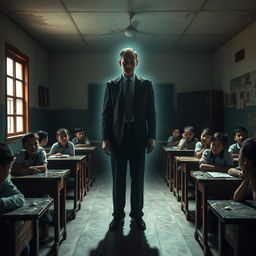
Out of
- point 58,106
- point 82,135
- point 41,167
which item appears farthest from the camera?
point 58,106

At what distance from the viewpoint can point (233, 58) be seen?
20.0ft

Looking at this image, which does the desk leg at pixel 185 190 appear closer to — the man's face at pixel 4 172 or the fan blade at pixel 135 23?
the man's face at pixel 4 172

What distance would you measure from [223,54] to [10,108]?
4.57 metres

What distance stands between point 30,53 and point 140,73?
2.68 m

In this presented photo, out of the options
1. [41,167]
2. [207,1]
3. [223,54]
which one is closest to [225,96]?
[223,54]

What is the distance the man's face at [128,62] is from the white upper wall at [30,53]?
7.39 ft

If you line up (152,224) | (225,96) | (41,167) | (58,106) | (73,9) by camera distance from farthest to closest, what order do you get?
(58,106) < (225,96) < (73,9) < (152,224) < (41,167)

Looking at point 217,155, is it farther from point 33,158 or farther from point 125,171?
point 33,158

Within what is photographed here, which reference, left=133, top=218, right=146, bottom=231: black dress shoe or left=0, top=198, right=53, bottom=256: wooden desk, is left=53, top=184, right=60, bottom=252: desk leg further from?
left=133, top=218, right=146, bottom=231: black dress shoe

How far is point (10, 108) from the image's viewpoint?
4.89 m

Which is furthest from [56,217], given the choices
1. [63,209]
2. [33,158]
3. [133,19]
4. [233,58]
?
[233,58]

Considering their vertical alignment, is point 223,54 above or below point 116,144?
above

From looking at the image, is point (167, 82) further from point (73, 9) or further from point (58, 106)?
point (73, 9)

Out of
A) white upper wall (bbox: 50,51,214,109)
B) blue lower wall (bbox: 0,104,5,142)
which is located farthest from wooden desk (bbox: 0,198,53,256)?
white upper wall (bbox: 50,51,214,109)
